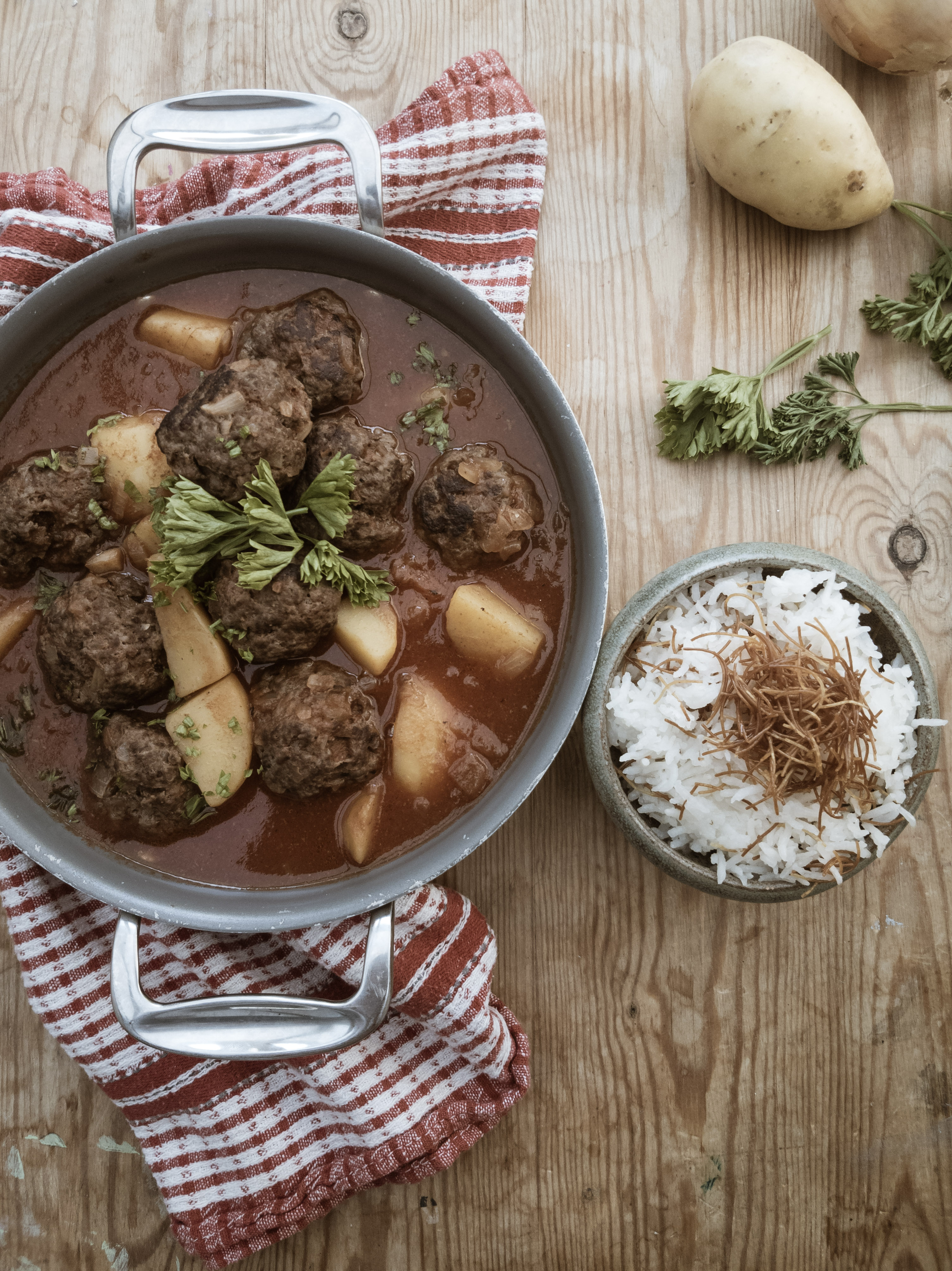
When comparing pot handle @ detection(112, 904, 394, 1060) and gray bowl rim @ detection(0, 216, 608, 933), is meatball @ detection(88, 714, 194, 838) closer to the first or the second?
gray bowl rim @ detection(0, 216, 608, 933)

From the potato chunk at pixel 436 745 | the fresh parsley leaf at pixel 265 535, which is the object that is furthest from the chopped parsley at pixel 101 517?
the potato chunk at pixel 436 745

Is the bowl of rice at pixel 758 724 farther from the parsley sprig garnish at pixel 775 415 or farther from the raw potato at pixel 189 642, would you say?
the raw potato at pixel 189 642

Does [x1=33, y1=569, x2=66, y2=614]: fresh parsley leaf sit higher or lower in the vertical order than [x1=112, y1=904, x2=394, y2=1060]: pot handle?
higher

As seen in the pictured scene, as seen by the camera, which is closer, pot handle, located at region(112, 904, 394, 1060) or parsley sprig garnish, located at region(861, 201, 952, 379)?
pot handle, located at region(112, 904, 394, 1060)

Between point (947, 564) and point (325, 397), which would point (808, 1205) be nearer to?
point (947, 564)

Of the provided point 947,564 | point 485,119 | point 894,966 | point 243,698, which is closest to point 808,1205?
point 894,966

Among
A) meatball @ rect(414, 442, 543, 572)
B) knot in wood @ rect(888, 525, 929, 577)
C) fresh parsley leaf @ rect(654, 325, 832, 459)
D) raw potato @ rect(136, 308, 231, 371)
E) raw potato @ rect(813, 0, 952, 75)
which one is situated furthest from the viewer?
knot in wood @ rect(888, 525, 929, 577)

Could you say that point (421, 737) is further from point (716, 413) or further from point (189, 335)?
point (716, 413)

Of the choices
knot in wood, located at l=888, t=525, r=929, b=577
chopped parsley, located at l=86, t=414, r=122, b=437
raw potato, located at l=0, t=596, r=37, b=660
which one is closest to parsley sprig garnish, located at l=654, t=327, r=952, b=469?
knot in wood, located at l=888, t=525, r=929, b=577
